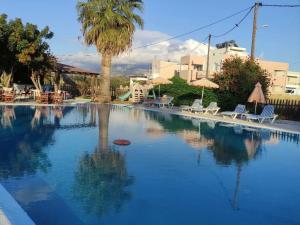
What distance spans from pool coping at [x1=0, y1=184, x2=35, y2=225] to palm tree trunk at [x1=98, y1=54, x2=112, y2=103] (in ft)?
72.5

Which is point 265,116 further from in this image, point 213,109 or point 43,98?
point 43,98

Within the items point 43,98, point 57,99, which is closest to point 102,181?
point 43,98

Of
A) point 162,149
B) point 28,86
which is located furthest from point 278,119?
point 28,86

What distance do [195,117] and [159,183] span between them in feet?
42.1

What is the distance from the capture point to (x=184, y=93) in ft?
89.7

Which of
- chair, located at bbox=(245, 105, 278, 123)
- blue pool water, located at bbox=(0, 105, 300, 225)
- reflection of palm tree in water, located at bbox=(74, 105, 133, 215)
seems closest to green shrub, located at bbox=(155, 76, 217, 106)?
chair, located at bbox=(245, 105, 278, 123)

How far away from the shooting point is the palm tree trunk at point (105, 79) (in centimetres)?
2680

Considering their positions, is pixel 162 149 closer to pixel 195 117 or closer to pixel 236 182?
pixel 236 182

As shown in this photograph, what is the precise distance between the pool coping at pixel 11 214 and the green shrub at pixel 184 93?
20.5 meters

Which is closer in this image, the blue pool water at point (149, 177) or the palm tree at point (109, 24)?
the blue pool water at point (149, 177)

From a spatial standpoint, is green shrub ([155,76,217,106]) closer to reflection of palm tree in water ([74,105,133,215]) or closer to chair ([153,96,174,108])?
chair ([153,96,174,108])

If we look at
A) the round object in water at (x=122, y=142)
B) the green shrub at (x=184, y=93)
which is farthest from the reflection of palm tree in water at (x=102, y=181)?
the green shrub at (x=184, y=93)

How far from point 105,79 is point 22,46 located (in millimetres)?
6442

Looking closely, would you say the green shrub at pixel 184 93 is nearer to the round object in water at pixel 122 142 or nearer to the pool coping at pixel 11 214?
the round object in water at pixel 122 142
